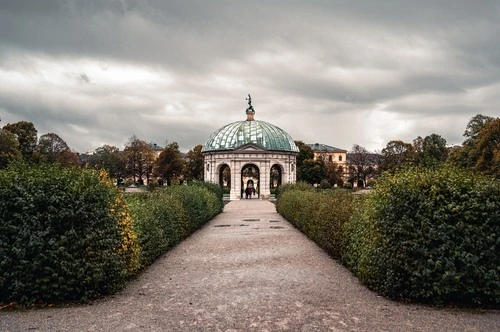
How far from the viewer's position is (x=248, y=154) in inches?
2122

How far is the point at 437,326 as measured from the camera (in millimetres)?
6441

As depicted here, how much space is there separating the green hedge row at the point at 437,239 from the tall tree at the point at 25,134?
6052cm

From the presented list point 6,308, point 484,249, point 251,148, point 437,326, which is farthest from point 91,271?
point 251,148

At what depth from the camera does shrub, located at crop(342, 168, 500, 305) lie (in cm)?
731

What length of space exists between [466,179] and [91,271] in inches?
243

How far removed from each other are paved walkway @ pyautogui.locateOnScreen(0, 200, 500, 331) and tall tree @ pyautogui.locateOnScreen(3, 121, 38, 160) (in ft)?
187

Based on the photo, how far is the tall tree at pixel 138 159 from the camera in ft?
265

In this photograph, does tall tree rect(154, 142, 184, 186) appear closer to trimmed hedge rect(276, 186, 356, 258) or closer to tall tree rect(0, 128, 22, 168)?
tall tree rect(0, 128, 22, 168)

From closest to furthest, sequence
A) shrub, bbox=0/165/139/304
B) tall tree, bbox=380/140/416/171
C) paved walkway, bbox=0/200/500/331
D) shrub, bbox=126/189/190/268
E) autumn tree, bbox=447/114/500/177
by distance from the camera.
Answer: paved walkway, bbox=0/200/500/331 < shrub, bbox=0/165/139/304 < shrub, bbox=126/189/190/268 < autumn tree, bbox=447/114/500/177 < tall tree, bbox=380/140/416/171

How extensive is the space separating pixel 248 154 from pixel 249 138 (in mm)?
2637

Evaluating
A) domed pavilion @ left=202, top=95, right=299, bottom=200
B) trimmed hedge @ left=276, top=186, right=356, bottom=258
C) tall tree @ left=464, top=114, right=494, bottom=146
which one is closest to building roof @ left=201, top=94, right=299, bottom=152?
domed pavilion @ left=202, top=95, right=299, bottom=200

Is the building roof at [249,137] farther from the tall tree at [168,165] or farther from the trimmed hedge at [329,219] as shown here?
the trimmed hedge at [329,219]

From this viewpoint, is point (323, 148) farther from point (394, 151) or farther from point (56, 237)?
point (56, 237)

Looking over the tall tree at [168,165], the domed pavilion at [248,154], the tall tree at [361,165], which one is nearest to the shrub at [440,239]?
the domed pavilion at [248,154]
